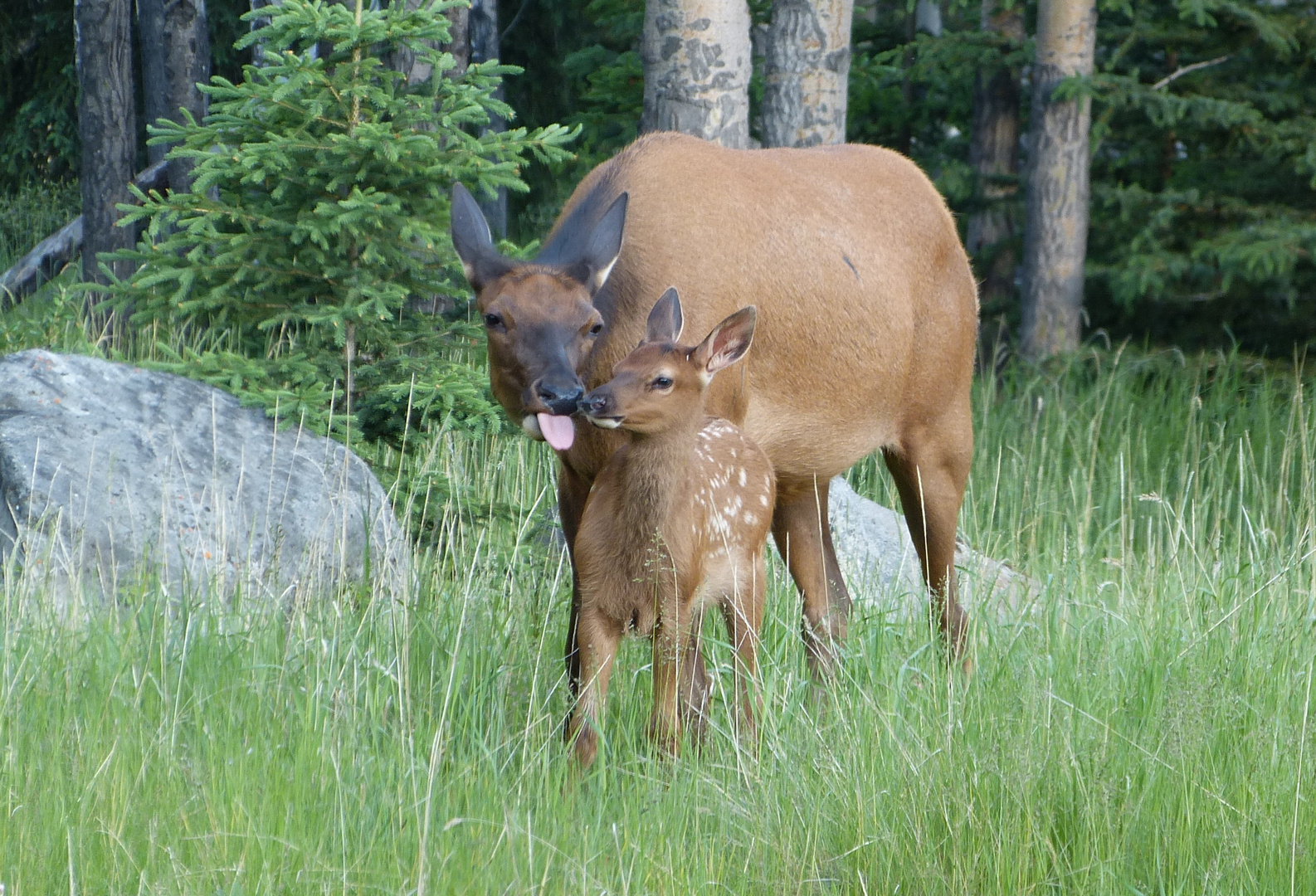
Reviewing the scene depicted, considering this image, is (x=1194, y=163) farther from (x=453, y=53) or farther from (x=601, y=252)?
(x=601, y=252)

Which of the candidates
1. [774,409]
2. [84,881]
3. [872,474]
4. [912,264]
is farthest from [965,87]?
[84,881]

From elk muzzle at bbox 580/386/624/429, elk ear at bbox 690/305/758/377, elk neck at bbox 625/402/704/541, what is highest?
elk ear at bbox 690/305/758/377

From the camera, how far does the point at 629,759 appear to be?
398 centimetres

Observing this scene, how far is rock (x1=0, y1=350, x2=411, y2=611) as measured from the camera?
5555mm

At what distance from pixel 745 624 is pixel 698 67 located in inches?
156

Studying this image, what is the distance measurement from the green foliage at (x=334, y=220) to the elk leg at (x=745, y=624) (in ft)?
7.27

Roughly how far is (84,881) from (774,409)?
291cm

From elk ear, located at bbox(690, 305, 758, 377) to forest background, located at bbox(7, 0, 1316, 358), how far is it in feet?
21.1

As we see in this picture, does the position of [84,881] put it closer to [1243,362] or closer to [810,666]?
[810,666]

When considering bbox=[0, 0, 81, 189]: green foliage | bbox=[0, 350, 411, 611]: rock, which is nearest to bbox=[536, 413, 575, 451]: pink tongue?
bbox=[0, 350, 411, 611]: rock

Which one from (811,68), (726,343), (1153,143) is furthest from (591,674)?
(1153,143)

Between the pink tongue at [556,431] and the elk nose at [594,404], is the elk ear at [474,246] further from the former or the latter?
the elk nose at [594,404]

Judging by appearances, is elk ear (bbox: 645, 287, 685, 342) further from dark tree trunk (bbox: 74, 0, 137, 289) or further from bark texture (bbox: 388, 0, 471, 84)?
dark tree trunk (bbox: 74, 0, 137, 289)

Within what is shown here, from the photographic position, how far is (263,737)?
143 inches
